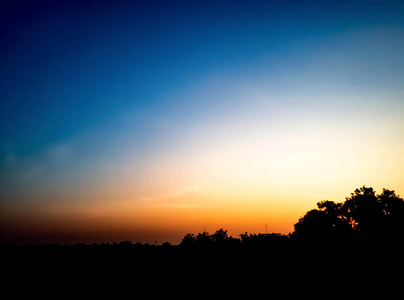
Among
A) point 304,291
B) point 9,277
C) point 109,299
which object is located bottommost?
point 304,291

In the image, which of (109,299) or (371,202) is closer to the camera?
(109,299)

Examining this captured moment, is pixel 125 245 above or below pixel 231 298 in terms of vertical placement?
above

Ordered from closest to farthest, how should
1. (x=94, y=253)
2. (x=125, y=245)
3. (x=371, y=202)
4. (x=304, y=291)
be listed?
(x=304, y=291), (x=94, y=253), (x=125, y=245), (x=371, y=202)

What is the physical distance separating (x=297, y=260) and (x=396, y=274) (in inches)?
208

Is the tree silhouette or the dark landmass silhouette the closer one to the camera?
the dark landmass silhouette

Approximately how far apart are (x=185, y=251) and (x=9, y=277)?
9.18 meters

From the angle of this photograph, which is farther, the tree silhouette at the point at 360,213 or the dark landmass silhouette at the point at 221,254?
the tree silhouette at the point at 360,213

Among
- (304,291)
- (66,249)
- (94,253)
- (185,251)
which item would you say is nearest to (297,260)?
(304,291)

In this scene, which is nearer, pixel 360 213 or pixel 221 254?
pixel 221 254

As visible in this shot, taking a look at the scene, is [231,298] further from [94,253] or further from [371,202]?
[371,202]

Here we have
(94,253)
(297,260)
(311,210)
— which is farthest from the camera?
(311,210)

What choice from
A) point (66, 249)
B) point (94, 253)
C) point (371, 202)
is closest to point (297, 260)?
point (94, 253)

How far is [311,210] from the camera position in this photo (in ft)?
171

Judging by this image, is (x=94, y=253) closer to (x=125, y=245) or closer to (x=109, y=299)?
(x=125, y=245)
